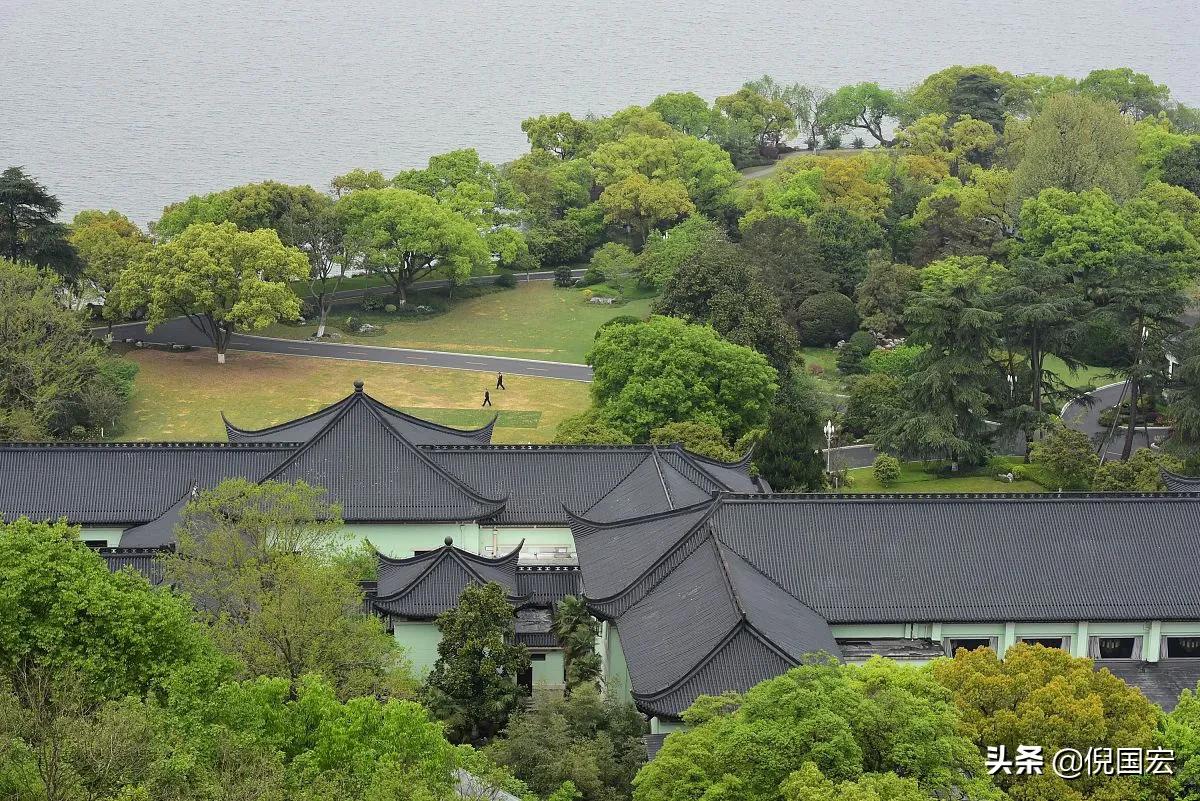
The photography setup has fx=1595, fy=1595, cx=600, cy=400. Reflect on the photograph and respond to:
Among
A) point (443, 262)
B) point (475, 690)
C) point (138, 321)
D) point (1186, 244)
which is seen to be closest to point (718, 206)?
point (443, 262)

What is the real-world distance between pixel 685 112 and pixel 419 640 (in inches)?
3266

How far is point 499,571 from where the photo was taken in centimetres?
4300

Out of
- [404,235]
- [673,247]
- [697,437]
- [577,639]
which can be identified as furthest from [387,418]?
[673,247]

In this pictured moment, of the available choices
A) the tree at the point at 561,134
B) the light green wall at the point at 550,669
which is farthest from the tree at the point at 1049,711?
the tree at the point at 561,134

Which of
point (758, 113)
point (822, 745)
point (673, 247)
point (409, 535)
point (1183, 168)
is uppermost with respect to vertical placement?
point (758, 113)

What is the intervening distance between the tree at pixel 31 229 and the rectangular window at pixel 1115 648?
51.9 m

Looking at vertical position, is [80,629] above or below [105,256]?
below

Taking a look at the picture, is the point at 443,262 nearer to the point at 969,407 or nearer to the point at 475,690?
the point at 969,407

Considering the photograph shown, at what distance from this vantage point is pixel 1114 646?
134 feet

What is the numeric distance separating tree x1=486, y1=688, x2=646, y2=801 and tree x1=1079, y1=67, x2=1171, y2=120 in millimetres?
99315

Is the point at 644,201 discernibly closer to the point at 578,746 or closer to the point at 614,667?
the point at 614,667

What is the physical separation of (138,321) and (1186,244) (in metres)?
55.5

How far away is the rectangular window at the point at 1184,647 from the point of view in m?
40.6

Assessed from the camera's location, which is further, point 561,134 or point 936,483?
point 561,134
